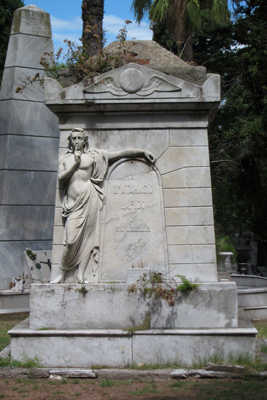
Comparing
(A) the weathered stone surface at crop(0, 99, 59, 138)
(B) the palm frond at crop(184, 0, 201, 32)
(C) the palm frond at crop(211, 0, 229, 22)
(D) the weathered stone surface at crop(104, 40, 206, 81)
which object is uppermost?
(C) the palm frond at crop(211, 0, 229, 22)

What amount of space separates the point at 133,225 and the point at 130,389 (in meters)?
2.12

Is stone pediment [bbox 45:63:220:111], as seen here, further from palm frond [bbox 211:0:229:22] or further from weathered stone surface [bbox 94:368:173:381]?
palm frond [bbox 211:0:229:22]

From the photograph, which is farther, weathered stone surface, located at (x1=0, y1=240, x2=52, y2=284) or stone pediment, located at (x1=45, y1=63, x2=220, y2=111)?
weathered stone surface, located at (x1=0, y1=240, x2=52, y2=284)

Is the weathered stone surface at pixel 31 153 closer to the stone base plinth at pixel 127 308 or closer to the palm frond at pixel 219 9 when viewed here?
the stone base plinth at pixel 127 308

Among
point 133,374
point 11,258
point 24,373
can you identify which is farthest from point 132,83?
point 11,258

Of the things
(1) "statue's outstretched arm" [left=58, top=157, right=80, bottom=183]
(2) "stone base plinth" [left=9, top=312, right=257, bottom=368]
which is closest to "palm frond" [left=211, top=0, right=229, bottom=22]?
(1) "statue's outstretched arm" [left=58, top=157, right=80, bottom=183]

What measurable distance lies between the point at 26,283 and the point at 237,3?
518 inches

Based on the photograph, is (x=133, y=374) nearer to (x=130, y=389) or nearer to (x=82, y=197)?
(x=130, y=389)

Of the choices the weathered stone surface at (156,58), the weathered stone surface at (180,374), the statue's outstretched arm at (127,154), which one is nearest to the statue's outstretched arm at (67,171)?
the statue's outstretched arm at (127,154)

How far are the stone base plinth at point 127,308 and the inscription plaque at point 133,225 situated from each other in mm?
327

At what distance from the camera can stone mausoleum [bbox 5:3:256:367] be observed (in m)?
6.51

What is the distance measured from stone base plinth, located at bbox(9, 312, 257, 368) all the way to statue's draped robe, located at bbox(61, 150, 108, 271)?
3.12 ft

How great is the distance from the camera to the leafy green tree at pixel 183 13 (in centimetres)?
2034

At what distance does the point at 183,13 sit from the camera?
20.4m
